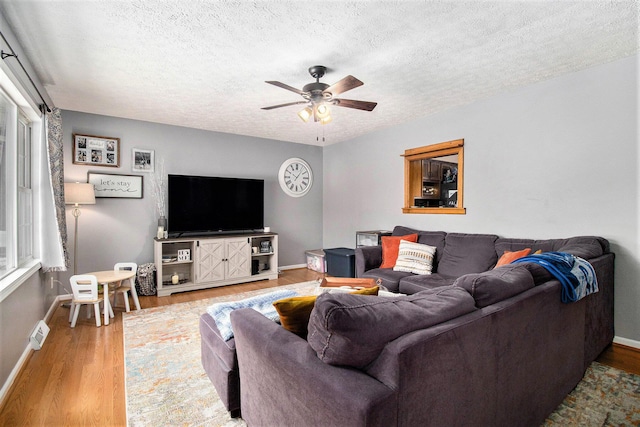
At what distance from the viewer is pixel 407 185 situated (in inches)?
181

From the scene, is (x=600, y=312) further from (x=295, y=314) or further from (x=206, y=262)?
(x=206, y=262)

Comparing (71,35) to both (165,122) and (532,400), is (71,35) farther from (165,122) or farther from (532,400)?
(532,400)

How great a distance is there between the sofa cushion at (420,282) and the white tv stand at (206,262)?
2.54m

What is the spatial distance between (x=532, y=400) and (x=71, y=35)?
3751mm

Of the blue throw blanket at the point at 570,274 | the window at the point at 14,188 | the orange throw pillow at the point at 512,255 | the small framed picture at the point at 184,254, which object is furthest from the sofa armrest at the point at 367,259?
the window at the point at 14,188

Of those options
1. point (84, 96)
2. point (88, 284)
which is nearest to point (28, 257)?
point (88, 284)

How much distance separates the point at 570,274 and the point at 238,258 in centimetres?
411

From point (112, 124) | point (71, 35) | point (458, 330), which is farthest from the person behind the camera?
point (112, 124)

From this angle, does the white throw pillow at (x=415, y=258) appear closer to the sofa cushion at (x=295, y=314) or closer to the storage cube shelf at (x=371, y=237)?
the storage cube shelf at (x=371, y=237)

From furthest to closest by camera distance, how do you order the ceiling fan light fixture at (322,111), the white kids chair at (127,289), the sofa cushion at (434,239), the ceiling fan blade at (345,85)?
1. the sofa cushion at (434,239)
2. the white kids chair at (127,289)
3. the ceiling fan light fixture at (322,111)
4. the ceiling fan blade at (345,85)

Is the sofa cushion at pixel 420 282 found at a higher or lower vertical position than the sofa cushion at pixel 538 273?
lower

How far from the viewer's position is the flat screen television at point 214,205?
183 inches

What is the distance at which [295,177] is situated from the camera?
239 inches

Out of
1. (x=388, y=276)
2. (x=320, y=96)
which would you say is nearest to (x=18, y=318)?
(x=320, y=96)
